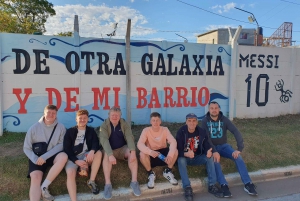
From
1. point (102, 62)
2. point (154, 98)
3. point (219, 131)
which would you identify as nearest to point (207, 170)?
point (219, 131)

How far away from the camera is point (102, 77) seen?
598 cm

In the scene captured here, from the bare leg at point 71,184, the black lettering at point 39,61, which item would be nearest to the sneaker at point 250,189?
the bare leg at point 71,184

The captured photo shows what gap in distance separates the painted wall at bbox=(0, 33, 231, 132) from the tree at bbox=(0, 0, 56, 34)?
967cm

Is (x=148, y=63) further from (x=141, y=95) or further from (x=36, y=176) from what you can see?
(x=36, y=176)

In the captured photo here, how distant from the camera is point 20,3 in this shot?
16844 millimetres

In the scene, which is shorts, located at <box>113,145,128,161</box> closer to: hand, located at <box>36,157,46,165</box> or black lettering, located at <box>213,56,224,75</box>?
hand, located at <box>36,157,46,165</box>

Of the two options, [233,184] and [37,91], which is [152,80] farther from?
[233,184]

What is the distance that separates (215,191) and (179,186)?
55 centimetres

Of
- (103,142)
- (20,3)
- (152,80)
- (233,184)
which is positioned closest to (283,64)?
(152,80)

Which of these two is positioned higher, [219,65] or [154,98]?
[219,65]

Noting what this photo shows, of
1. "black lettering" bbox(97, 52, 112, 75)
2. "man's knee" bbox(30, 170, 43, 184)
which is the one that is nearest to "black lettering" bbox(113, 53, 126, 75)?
"black lettering" bbox(97, 52, 112, 75)

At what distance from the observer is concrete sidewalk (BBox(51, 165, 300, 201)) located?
143 inches

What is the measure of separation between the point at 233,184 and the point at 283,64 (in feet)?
16.4

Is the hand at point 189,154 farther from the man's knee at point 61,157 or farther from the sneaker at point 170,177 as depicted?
the man's knee at point 61,157
